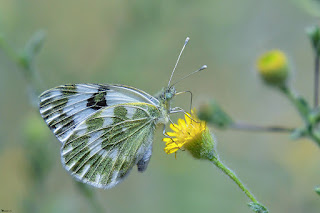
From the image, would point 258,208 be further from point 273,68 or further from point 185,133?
point 273,68

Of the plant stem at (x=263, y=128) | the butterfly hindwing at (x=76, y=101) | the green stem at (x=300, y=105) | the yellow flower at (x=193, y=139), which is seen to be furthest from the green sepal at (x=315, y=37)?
the butterfly hindwing at (x=76, y=101)

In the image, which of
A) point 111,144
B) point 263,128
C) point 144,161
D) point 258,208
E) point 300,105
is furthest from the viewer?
point 111,144

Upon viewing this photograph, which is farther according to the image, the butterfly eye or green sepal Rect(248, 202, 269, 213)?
the butterfly eye

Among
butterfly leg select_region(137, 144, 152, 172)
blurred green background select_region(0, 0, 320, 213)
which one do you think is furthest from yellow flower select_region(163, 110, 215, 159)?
blurred green background select_region(0, 0, 320, 213)

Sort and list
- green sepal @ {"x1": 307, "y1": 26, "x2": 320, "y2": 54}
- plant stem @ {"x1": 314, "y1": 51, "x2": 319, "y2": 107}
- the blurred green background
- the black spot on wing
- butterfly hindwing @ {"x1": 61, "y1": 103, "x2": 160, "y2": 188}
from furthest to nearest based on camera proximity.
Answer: the blurred green background
the black spot on wing
butterfly hindwing @ {"x1": 61, "y1": 103, "x2": 160, "y2": 188}
green sepal @ {"x1": 307, "y1": 26, "x2": 320, "y2": 54}
plant stem @ {"x1": 314, "y1": 51, "x2": 319, "y2": 107}

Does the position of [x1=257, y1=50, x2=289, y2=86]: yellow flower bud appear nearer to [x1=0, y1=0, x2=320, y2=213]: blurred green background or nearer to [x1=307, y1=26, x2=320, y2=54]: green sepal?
[x1=307, y1=26, x2=320, y2=54]: green sepal

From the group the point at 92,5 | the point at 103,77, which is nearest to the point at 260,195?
the point at 103,77

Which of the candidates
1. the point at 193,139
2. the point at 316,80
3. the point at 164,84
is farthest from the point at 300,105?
the point at 164,84
